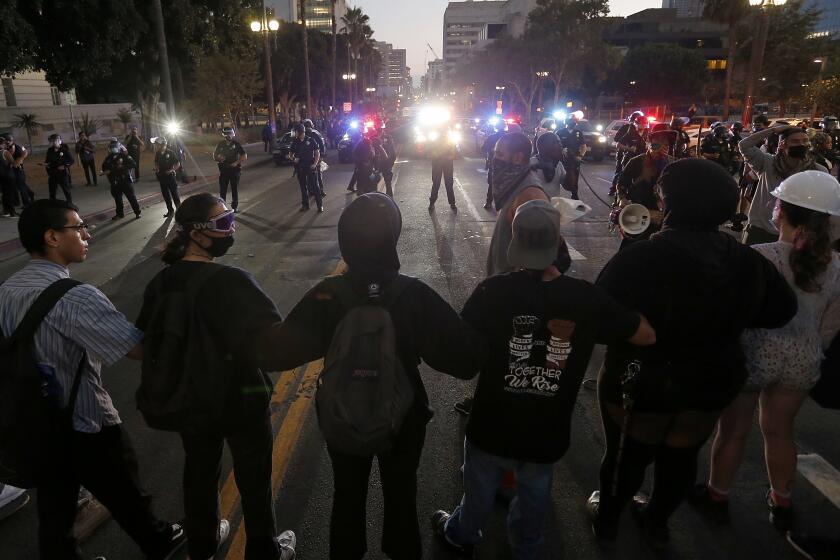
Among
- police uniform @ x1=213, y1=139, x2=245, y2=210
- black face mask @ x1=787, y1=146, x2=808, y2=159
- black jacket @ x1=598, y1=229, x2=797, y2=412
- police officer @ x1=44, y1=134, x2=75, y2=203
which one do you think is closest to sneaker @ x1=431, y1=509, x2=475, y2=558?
black jacket @ x1=598, y1=229, x2=797, y2=412

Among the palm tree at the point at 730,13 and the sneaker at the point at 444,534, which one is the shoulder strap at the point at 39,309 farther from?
the palm tree at the point at 730,13

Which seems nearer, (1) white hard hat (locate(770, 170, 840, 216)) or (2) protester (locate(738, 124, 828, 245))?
(1) white hard hat (locate(770, 170, 840, 216))

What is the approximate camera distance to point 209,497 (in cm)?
258

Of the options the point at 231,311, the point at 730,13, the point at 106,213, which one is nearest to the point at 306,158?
the point at 106,213

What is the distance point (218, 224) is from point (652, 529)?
2694mm

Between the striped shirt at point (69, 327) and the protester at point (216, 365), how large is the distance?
0.14m

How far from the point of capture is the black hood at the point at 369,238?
204 cm

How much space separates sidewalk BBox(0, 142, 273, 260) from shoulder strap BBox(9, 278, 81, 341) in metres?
9.28

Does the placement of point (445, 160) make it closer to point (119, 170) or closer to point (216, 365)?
point (119, 170)

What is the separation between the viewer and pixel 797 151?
4836 mm

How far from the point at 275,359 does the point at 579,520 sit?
6.90 feet

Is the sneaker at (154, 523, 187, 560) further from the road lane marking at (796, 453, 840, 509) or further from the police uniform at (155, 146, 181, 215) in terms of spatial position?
the police uniform at (155, 146, 181, 215)

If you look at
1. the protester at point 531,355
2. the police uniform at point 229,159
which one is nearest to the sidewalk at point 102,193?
the police uniform at point 229,159

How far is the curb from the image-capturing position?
9961 millimetres
